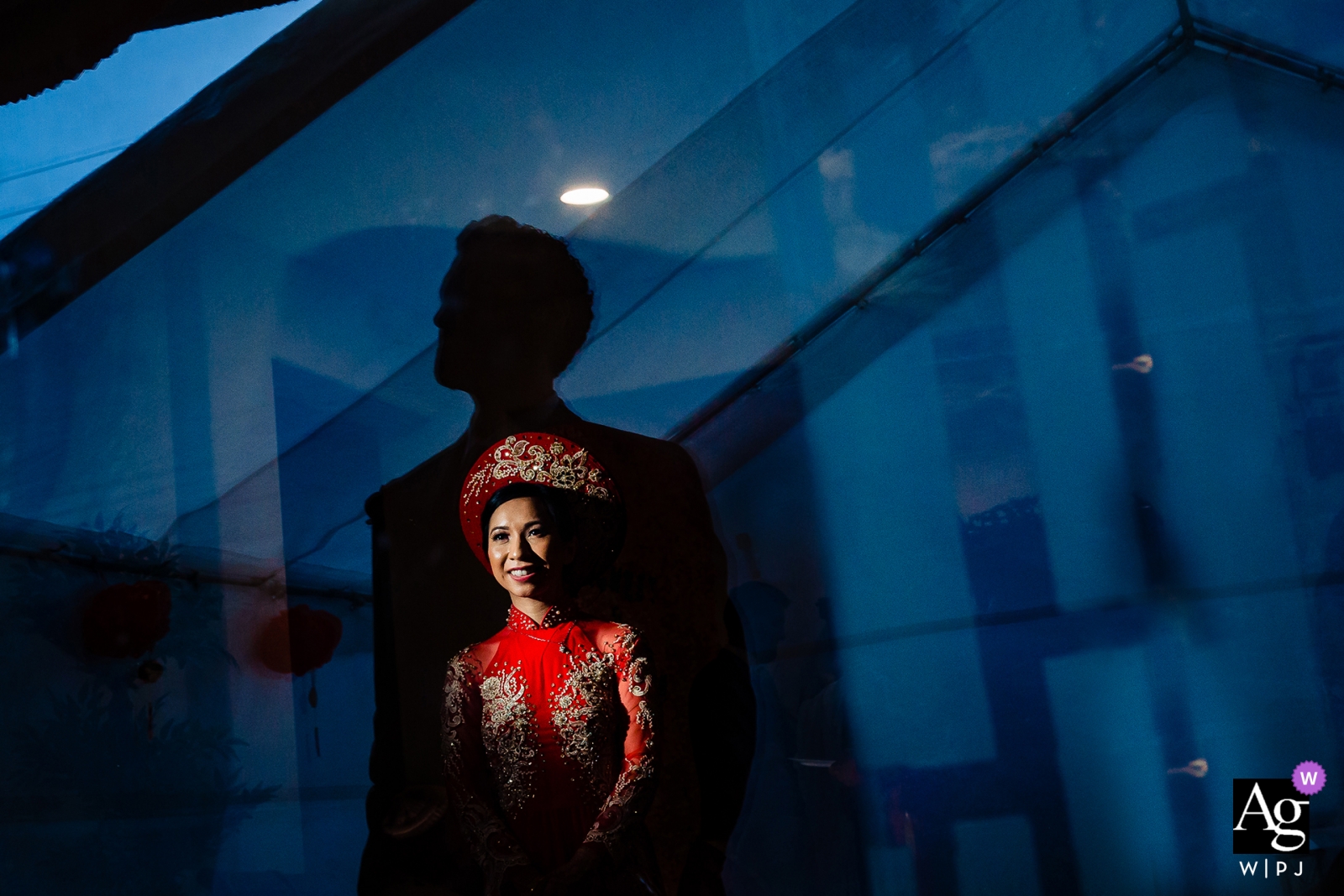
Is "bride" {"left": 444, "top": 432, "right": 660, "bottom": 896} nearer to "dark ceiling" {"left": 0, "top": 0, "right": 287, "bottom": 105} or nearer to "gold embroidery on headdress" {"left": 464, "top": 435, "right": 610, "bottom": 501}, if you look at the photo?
"gold embroidery on headdress" {"left": 464, "top": 435, "right": 610, "bottom": 501}

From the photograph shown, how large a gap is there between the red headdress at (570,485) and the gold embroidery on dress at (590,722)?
21 cm

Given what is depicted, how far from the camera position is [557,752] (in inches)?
82.0

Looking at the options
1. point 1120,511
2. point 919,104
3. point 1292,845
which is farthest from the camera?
point 919,104

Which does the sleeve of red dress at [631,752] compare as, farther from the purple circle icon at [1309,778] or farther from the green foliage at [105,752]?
the purple circle icon at [1309,778]

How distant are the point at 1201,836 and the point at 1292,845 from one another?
0.53 feet

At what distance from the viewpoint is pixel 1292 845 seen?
2.03 metres

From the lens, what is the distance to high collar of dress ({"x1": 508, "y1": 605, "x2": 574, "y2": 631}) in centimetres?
216

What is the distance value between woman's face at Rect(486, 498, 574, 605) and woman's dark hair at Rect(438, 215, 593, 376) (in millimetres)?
418

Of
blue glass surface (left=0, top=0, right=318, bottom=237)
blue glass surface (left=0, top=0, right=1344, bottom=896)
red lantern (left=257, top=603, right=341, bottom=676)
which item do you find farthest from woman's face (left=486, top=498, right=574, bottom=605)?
blue glass surface (left=0, top=0, right=318, bottom=237)

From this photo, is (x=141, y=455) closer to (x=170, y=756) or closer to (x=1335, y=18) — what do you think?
(x=170, y=756)

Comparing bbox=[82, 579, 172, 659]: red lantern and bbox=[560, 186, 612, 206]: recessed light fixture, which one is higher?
bbox=[560, 186, 612, 206]: recessed light fixture

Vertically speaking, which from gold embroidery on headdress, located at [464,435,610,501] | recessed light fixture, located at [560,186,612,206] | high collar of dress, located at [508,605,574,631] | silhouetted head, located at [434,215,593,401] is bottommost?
high collar of dress, located at [508,605,574,631]

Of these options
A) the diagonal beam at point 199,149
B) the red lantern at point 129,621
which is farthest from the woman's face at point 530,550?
the diagonal beam at point 199,149

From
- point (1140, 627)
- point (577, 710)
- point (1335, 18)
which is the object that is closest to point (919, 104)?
point (1335, 18)
